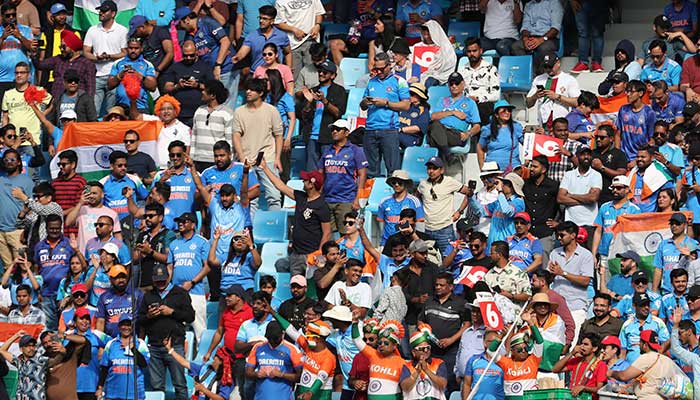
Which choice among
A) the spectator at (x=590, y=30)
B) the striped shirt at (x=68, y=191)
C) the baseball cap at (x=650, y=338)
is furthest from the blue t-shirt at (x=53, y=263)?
the spectator at (x=590, y=30)

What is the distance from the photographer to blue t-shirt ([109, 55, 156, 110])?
2314 cm

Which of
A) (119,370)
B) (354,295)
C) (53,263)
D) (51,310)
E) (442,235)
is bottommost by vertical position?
(119,370)

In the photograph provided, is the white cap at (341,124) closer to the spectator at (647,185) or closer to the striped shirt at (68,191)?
the striped shirt at (68,191)

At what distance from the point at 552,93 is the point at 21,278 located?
6581mm

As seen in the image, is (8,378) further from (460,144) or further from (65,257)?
(460,144)

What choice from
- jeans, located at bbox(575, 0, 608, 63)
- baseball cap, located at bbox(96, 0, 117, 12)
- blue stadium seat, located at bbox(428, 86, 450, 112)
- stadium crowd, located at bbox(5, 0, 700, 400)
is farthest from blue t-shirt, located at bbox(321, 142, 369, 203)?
baseball cap, located at bbox(96, 0, 117, 12)

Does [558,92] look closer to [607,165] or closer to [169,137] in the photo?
[607,165]

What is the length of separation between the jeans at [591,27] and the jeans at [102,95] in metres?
5.92

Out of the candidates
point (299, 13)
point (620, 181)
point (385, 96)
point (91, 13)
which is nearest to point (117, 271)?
point (385, 96)

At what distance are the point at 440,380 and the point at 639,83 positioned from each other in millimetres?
5302

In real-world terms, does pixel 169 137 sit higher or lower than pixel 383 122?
lower

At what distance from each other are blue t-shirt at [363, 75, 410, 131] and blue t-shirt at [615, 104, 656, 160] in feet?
8.57

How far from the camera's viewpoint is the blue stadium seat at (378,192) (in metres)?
21.3

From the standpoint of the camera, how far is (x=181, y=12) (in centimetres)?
2441
